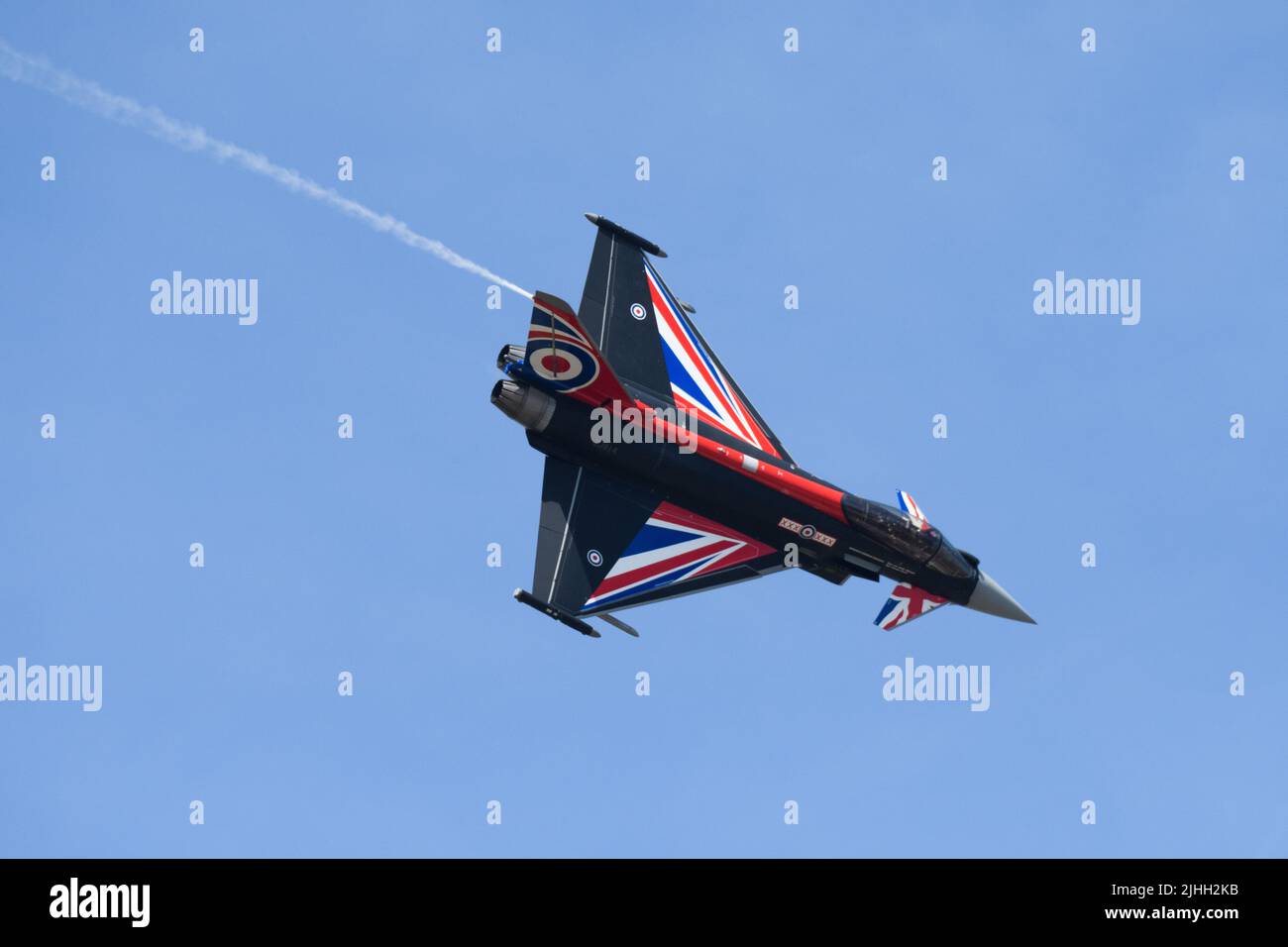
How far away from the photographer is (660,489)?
5691 cm

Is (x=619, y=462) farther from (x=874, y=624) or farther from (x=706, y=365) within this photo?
(x=874, y=624)

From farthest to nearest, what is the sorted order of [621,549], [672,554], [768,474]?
[672,554] → [621,549] → [768,474]

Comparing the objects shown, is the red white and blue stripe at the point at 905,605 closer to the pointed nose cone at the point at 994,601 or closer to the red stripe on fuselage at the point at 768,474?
the pointed nose cone at the point at 994,601

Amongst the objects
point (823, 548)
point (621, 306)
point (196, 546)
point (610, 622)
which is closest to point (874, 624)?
point (823, 548)

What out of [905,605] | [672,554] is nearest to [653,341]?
[672,554]

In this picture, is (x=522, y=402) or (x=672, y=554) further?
(x=672, y=554)

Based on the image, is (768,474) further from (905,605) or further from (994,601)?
(994,601)

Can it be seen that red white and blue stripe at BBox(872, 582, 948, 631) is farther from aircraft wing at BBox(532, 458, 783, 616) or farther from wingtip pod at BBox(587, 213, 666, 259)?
wingtip pod at BBox(587, 213, 666, 259)

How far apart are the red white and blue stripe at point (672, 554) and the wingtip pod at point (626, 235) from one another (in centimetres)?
872

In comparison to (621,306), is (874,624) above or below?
below

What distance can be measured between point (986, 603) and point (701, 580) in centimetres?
932

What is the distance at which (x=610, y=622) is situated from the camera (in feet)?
187

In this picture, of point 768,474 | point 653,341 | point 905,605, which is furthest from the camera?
point 653,341

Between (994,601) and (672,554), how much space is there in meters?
10.6
